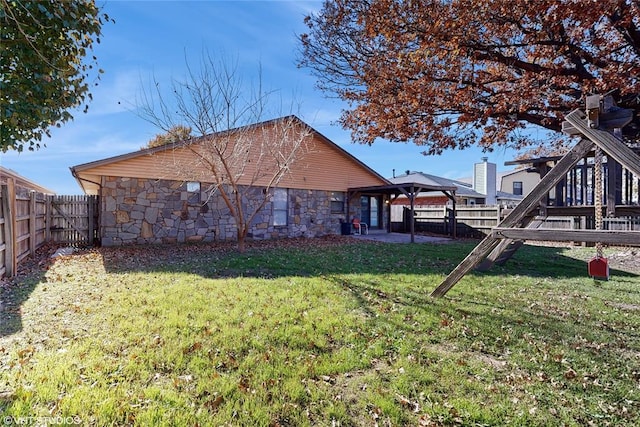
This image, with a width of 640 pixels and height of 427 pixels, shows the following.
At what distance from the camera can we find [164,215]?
11.7 meters

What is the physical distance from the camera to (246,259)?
8.52 m

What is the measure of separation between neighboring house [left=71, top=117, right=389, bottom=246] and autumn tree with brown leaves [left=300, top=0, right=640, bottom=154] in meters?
4.70

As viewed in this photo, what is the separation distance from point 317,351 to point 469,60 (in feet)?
18.8

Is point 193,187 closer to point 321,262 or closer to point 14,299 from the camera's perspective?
point 321,262

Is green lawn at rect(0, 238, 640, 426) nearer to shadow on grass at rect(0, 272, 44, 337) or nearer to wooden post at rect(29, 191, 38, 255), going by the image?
shadow on grass at rect(0, 272, 44, 337)

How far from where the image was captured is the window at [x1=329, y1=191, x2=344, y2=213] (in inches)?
622

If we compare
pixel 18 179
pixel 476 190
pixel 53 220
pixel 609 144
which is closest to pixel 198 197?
pixel 53 220

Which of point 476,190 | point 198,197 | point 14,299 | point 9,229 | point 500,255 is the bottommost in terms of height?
point 14,299

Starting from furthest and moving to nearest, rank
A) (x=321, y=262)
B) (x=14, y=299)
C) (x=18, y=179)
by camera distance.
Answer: (x=18, y=179), (x=321, y=262), (x=14, y=299)

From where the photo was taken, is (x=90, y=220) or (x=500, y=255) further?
(x=90, y=220)

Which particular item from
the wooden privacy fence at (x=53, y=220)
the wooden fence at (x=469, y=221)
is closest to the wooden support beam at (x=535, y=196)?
the wooden fence at (x=469, y=221)

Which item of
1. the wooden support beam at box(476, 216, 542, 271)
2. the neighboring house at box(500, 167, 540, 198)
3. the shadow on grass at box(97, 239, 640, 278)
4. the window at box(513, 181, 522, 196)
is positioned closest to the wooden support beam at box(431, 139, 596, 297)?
the wooden support beam at box(476, 216, 542, 271)

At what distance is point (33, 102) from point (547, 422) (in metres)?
6.42

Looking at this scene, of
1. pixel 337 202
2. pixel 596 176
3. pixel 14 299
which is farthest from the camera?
pixel 337 202
